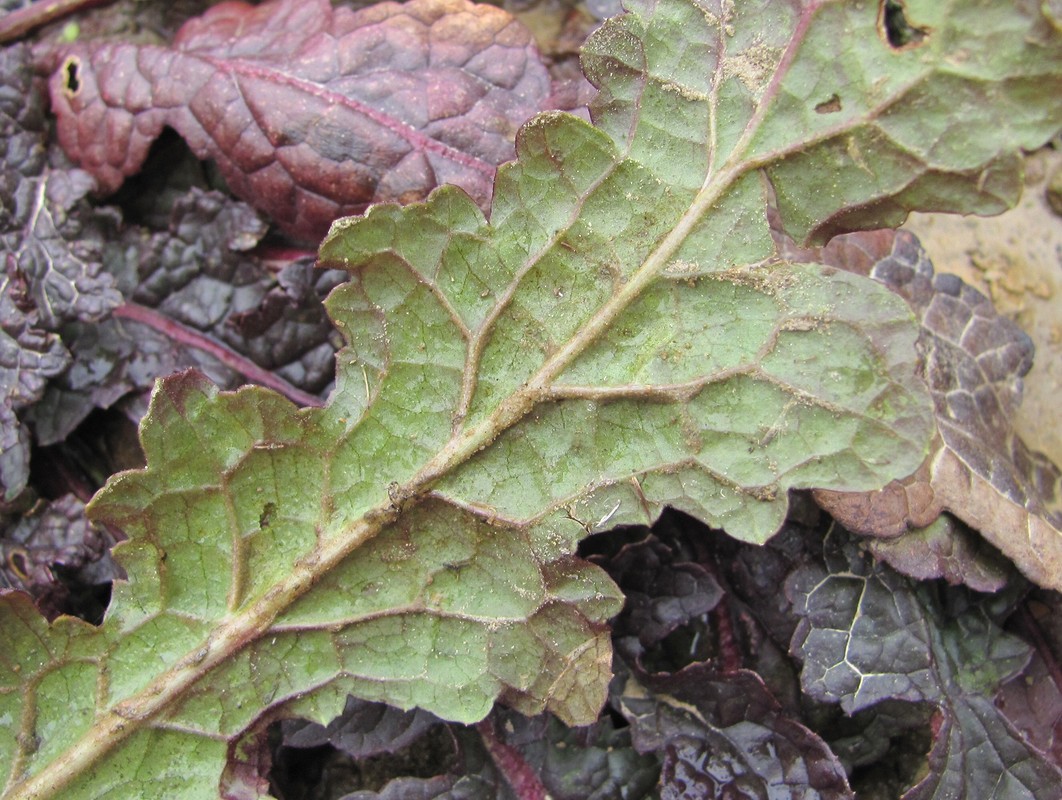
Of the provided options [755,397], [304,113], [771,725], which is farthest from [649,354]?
[304,113]

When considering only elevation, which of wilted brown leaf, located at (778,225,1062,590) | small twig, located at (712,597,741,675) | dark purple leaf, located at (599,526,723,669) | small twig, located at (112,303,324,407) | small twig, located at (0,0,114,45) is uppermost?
small twig, located at (0,0,114,45)

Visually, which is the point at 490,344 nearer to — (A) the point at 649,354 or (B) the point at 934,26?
(A) the point at 649,354

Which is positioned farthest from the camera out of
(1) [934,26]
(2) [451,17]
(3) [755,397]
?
(2) [451,17]

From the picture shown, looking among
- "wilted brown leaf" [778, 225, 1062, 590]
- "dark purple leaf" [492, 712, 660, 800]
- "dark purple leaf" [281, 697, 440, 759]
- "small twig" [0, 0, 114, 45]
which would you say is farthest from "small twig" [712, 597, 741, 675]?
"small twig" [0, 0, 114, 45]

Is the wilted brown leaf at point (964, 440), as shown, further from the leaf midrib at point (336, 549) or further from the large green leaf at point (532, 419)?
the leaf midrib at point (336, 549)

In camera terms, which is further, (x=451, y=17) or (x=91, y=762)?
(x=451, y=17)

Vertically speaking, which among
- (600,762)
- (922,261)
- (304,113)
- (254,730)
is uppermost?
(304,113)

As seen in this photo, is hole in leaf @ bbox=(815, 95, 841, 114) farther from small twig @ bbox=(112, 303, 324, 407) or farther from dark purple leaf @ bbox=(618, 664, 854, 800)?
small twig @ bbox=(112, 303, 324, 407)
